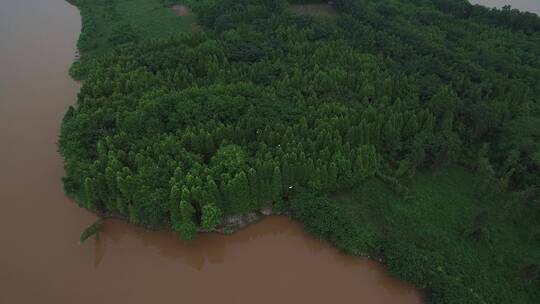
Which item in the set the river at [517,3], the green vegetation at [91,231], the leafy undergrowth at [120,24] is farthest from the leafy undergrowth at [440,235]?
the river at [517,3]

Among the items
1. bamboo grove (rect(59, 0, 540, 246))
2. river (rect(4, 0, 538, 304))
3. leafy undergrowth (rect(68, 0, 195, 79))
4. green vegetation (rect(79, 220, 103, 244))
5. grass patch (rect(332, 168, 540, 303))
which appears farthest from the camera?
leafy undergrowth (rect(68, 0, 195, 79))

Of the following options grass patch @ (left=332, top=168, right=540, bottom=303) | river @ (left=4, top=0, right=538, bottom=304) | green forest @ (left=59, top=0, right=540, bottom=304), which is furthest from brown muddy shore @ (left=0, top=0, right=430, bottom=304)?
grass patch @ (left=332, top=168, right=540, bottom=303)

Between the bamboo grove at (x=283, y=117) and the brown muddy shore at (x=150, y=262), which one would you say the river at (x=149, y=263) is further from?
the bamboo grove at (x=283, y=117)

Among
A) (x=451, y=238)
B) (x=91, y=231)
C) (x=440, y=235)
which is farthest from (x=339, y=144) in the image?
(x=91, y=231)

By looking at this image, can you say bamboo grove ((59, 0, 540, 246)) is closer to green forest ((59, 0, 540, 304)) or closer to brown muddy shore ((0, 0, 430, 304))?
green forest ((59, 0, 540, 304))

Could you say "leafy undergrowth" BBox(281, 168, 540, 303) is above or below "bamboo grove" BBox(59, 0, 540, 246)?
below

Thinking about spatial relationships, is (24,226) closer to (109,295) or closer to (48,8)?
(109,295)

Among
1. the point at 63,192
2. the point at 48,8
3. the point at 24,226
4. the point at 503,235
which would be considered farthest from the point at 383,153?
the point at 48,8

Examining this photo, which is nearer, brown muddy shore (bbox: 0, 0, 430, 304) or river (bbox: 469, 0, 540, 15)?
brown muddy shore (bbox: 0, 0, 430, 304)
